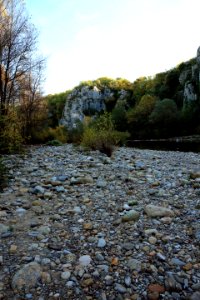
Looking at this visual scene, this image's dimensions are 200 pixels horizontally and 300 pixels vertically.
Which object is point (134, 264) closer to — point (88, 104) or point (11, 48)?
point (11, 48)

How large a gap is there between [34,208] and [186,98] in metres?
56.0

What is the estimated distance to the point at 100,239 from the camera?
348 centimetres

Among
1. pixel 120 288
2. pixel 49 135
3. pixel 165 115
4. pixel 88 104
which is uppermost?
pixel 88 104

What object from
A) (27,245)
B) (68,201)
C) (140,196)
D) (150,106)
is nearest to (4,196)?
(68,201)

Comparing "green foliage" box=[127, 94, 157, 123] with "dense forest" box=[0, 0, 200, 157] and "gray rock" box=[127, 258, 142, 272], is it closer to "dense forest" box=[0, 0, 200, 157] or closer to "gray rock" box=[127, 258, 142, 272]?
"dense forest" box=[0, 0, 200, 157]

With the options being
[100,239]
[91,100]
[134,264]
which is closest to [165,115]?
[91,100]

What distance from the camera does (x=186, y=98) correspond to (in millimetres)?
56188

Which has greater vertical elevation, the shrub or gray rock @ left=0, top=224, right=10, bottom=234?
the shrub

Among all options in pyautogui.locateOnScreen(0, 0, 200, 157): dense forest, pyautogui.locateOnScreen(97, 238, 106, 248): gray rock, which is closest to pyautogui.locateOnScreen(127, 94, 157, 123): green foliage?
pyautogui.locateOnScreen(0, 0, 200, 157): dense forest

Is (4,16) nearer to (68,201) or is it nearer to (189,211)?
(68,201)

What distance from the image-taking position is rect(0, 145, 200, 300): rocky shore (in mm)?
2623

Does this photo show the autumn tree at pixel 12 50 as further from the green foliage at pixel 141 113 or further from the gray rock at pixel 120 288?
the green foliage at pixel 141 113

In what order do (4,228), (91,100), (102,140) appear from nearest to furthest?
(4,228)
(102,140)
(91,100)

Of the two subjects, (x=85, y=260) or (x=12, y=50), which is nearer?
(x=85, y=260)
